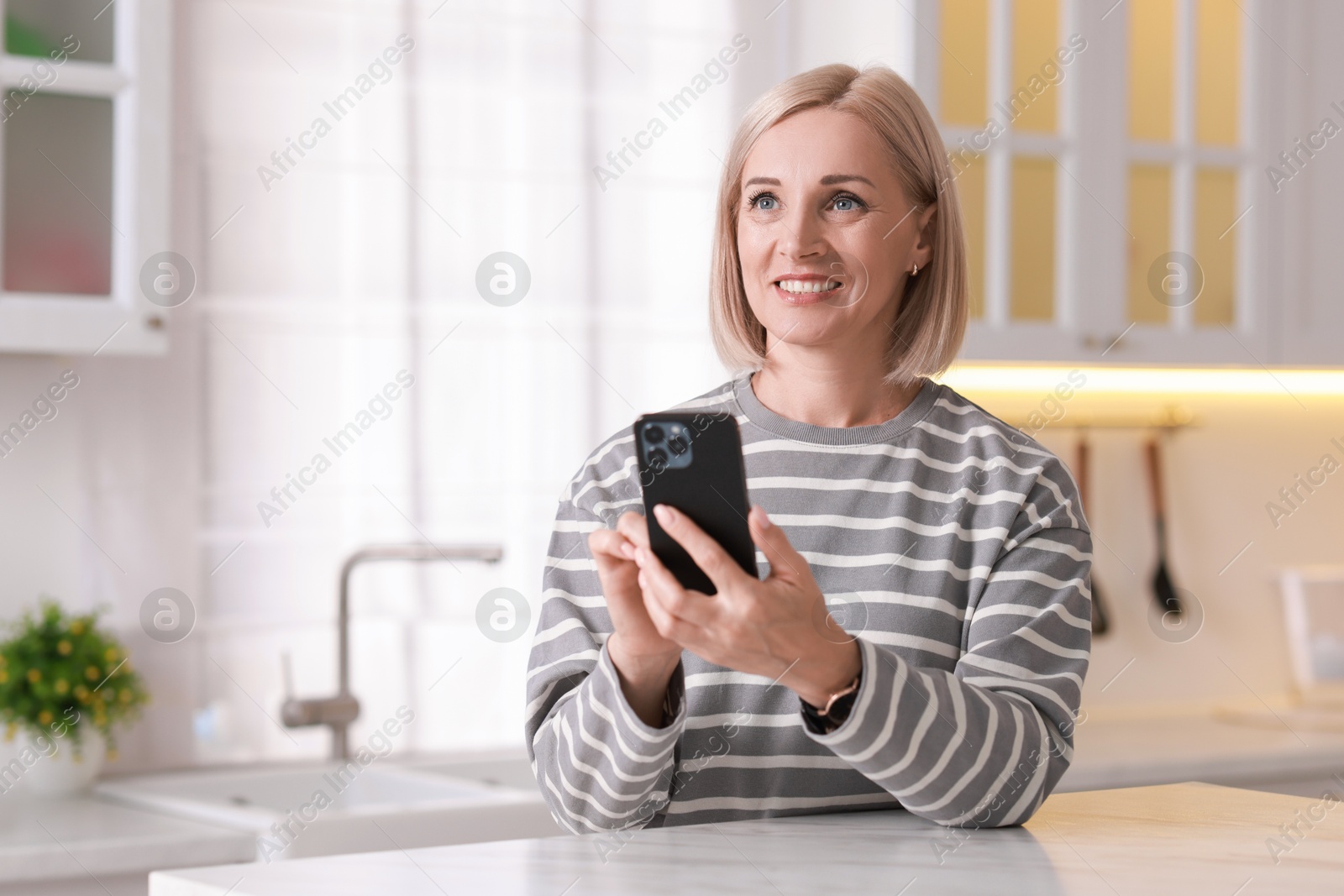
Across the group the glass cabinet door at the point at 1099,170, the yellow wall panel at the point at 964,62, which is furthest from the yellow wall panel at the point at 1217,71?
the yellow wall panel at the point at 964,62

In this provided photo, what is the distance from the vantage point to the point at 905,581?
1060 mm

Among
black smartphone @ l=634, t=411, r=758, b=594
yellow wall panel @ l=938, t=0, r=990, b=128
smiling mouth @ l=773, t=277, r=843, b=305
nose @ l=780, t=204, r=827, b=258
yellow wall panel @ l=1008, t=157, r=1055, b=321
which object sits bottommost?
black smartphone @ l=634, t=411, r=758, b=594

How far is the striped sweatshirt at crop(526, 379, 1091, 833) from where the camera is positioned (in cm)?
92

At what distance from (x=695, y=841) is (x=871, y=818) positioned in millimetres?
164

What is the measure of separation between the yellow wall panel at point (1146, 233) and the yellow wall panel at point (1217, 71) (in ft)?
0.45

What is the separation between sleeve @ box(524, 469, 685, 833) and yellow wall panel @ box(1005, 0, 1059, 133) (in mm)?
1548

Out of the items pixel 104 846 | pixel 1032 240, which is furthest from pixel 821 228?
pixel 1032 240

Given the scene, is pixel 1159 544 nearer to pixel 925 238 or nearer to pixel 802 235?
pixel 925 238

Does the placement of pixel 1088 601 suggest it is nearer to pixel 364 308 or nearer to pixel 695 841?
pixel 695 841

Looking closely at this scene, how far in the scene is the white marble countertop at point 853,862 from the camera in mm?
738

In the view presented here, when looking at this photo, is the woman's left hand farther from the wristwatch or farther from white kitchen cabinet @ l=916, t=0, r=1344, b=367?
white kitchen cabinet @ l=916, t=0, r=1344, b=367

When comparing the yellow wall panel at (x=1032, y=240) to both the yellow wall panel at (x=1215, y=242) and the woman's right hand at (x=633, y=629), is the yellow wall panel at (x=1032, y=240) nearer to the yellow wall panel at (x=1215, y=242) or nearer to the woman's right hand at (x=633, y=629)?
the yellow wall panel at (x=1215, y=242)

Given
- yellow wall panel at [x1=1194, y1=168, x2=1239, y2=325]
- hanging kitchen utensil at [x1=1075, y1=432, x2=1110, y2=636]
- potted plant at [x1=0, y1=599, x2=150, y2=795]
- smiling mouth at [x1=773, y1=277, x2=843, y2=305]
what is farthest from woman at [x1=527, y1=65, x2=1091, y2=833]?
hanging kitchen utensil at [x1=1075, y1=432, x2=1110, y2=636]

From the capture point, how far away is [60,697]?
75.0 inches
